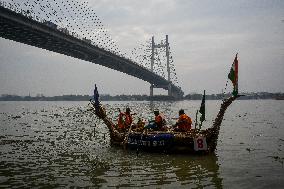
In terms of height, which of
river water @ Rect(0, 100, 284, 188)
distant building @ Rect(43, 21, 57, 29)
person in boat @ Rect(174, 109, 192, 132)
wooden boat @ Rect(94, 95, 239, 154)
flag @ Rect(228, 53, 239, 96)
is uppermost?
distant building @ Rect(43, 21, 57, 29)

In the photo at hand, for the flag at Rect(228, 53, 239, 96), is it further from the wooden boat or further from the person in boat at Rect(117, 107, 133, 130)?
the person in boat at Rect(117, 107, 133, 130)

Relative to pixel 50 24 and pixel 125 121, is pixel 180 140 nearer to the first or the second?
pixel 125 121

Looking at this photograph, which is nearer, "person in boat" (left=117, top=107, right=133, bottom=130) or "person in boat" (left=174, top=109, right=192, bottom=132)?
"person in boat" (left=174, top=109, right=192, bottom=132)

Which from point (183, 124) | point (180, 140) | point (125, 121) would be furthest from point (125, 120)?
point (180, 140)

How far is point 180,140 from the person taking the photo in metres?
12.1

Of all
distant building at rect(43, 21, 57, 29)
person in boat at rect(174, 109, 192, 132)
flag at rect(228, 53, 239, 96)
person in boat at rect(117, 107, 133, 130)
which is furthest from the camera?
distant building at rect(43, 21, 57, 29)

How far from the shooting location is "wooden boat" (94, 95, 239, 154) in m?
11.9

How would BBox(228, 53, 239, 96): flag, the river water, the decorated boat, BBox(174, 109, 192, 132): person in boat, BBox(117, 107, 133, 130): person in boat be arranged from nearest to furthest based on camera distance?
the river water → BBox(228, 53, 239, 96): flag → the decorated boat → BBox(174, 109, 192, 132): person in boat → BBox(117, 107, 133, 130): person in boat

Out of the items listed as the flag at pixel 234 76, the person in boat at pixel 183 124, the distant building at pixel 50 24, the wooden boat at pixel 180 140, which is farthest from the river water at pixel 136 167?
the distant building at pixel 50 24

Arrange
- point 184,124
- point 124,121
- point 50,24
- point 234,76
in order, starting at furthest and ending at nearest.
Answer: point 50,24 → point 124,121 → point 184,124 → point 234,76

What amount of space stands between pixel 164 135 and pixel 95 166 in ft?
10.5

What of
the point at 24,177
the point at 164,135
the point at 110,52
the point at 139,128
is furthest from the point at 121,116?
the point at 110,52

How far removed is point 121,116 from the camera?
15.4 m

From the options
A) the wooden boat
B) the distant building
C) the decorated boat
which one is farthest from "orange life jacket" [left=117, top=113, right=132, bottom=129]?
the distant building
